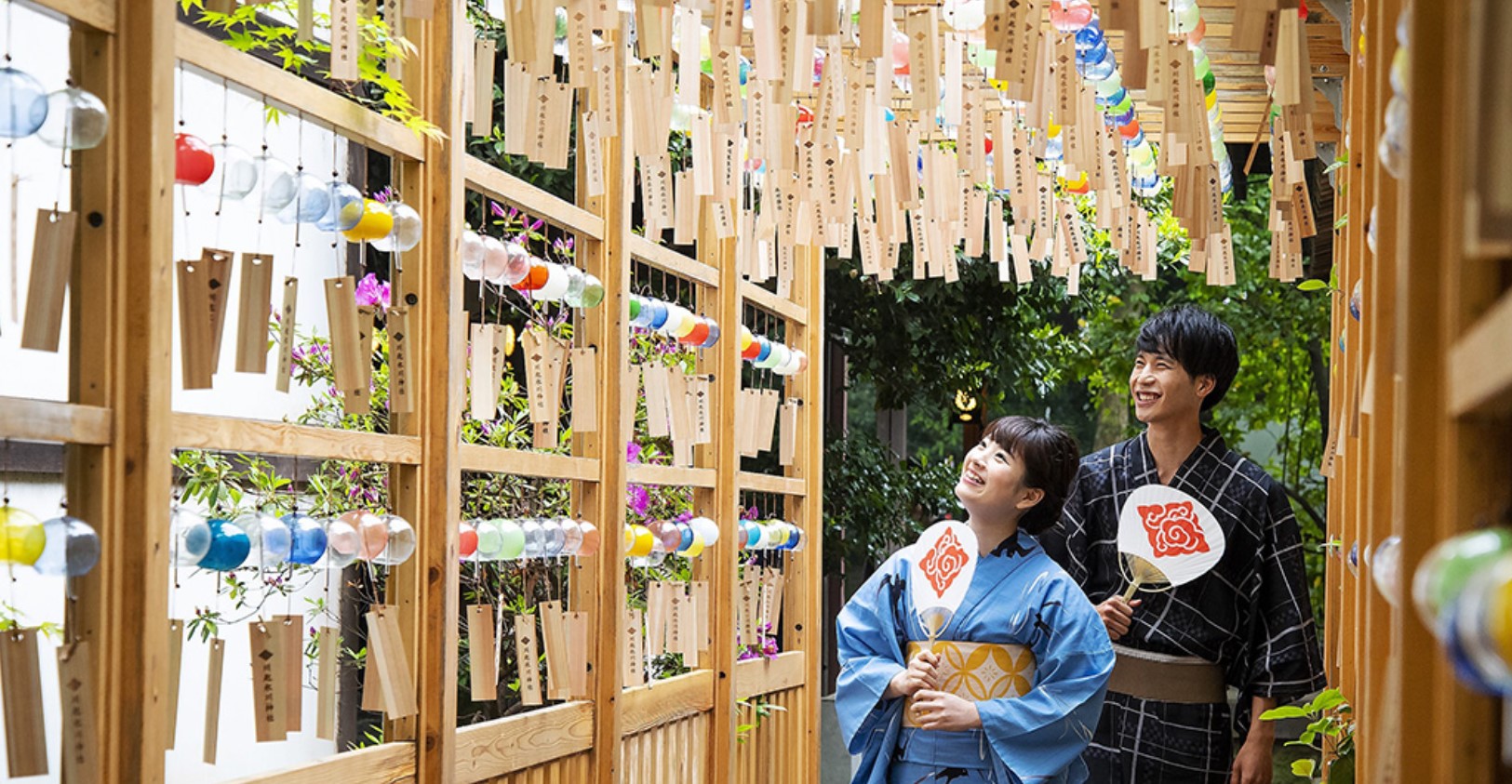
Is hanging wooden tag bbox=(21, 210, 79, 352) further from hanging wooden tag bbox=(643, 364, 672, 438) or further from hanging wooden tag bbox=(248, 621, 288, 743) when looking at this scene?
hanging wooden tag bbox=(643, 364, 672, 438)

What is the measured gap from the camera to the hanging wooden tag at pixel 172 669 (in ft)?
6.58

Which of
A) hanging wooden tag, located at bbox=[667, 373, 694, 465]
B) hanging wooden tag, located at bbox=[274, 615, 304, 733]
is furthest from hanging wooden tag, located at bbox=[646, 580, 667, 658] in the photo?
hanging wooden tag, located at bbox=[274, 615, 304, 733]

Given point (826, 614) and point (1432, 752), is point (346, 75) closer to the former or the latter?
point (1432, 752)

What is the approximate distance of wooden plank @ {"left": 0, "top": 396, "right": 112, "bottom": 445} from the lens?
167 centimetres

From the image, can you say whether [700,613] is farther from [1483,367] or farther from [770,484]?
[1483,367]

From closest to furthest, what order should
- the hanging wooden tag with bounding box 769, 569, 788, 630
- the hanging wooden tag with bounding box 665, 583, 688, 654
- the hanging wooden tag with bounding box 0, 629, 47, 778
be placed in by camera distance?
the hanging wooden tag with bounding box 0, 629, 47, 778 < the hanging wooden tag with bounding box 665, 583, 688, 654 < the hanging wooden tag with bounding box 769, 569, 788, 630

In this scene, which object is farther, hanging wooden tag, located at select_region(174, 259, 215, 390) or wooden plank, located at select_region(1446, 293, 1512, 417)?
hanging wooden tag, located at select_region(174, 259, 215, 390)

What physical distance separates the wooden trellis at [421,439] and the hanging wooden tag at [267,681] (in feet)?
0.25

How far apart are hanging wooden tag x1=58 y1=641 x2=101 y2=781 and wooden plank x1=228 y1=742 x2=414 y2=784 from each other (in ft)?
1.07

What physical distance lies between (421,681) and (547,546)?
0.52m

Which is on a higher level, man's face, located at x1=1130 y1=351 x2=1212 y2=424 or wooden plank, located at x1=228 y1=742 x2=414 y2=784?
man's face, located at x1=1130 y1=351 x2=1212 y2=424

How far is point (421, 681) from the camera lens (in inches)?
104

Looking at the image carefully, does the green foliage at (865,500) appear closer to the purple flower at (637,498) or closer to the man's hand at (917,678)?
the purple flower at (637,498)

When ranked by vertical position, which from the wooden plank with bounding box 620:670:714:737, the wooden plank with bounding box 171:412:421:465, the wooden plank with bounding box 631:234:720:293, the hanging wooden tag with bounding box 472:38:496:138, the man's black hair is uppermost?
the hanging wooden tag with bounding box 472:38:496:138
